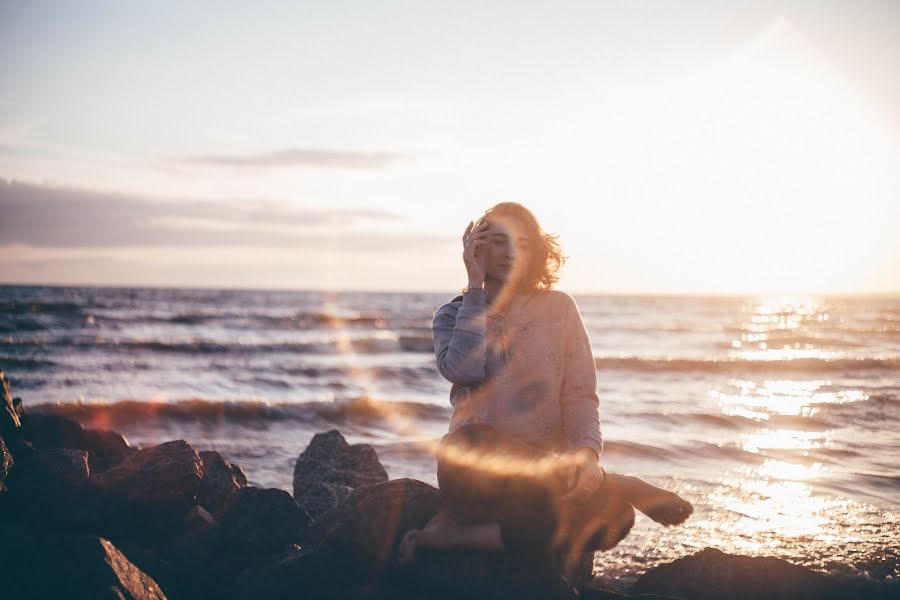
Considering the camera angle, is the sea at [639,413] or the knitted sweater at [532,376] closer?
the knitted sweater at [532,376]

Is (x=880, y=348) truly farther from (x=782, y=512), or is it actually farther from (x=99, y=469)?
(x=99, y=469)

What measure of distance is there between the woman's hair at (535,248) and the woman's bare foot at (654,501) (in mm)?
1279

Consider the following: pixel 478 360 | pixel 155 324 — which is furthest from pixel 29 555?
pixel 155 324

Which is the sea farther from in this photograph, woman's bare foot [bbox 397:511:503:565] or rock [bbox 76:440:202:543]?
rock [bbox 76:440:202:543]

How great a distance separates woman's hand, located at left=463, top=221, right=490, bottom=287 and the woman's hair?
0.45 feet

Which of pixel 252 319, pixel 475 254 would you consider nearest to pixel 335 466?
pixel 475 254

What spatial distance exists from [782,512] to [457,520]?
432cm

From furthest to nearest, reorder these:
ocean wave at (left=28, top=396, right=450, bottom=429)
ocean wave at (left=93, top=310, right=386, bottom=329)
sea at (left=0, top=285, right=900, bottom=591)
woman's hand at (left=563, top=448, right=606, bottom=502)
Answer: ocean wave at (left=93, top=310, right=386, bottom=329) < ocean wave at (left=28, top=396, right=450, bottom=429) < sea at (left=0, top=285, right=900, bottom=591) < woman's hand at (left=563, top=448, right=606, bottom=502)

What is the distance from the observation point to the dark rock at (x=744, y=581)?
4008 mm

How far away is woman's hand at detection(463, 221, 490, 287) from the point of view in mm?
4316

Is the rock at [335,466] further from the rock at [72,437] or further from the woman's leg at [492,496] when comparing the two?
the woman's leg at [492,496]

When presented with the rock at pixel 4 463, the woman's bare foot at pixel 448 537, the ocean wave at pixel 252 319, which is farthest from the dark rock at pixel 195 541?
the ocean wave at pixel 252 319

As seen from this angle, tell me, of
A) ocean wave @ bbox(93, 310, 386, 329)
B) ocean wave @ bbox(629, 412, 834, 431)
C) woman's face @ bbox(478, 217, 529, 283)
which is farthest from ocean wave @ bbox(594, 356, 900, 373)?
ocean wave @ bbox(93, 310, 386, 329)

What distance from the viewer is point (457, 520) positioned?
4.12 metres
